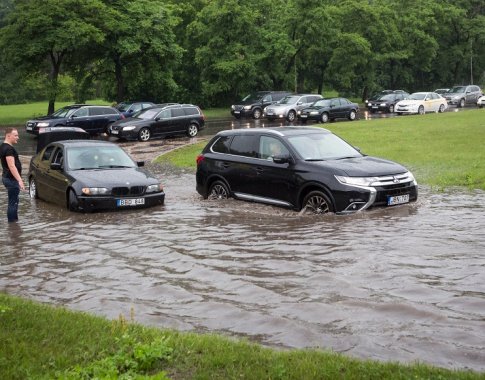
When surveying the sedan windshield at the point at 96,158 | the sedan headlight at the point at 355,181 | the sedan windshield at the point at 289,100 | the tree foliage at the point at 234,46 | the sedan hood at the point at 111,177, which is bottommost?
the sedan hood at the point at 111,177

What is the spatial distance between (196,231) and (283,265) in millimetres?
3153

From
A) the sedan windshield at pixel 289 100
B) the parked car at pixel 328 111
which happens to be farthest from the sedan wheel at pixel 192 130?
the sedan windshield at pixel 289 100

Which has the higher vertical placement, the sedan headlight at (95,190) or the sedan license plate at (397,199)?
the sedan headlight at (95,190)

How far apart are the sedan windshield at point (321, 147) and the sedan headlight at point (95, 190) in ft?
12.6

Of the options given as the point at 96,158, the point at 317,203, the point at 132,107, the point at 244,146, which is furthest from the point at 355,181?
the point at 132,107

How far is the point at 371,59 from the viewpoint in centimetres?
6456

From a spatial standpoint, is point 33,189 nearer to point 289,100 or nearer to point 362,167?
point 362,167

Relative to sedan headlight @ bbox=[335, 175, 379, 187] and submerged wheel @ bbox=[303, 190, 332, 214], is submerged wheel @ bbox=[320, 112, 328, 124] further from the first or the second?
sedan headlight @ bbox=[335, 175, 379, 187]

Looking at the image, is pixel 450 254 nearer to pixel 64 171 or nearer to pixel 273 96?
pixel 64 171

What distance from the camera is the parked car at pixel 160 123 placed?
3325 centimetres

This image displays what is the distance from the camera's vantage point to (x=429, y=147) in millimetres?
23484

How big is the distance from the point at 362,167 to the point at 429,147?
11455 millimetres

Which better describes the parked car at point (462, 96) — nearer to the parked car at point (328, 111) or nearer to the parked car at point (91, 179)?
the parked car at point (328, 111)

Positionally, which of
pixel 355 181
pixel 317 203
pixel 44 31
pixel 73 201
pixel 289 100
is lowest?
pixel 73 201
